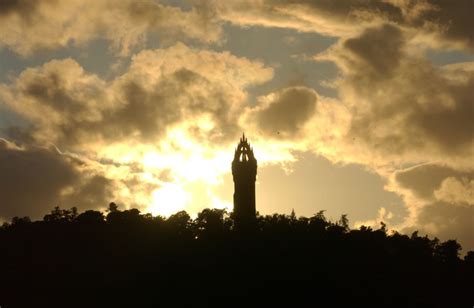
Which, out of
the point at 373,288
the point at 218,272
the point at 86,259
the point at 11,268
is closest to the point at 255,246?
the point at 218,272

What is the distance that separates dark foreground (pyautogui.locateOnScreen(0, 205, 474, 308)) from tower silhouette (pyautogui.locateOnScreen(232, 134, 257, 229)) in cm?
765

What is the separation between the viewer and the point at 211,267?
6694 centimetres

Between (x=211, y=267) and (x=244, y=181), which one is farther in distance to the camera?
(x=244, y=181)

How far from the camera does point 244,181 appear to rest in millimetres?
92250

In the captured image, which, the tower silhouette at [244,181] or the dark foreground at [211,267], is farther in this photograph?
the tower silhouette at [244,181]

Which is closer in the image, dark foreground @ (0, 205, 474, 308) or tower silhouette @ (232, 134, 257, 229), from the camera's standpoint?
dark foreground @ (0, 205, 474, 308)

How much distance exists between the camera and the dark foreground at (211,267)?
66.1 m

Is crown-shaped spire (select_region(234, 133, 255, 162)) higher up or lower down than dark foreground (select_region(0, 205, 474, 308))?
higher up

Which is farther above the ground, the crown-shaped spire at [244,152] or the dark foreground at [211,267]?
the crown-shaped spire at [244,152]

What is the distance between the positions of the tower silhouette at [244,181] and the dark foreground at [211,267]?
25.1ft

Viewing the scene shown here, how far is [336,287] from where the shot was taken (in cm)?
6675

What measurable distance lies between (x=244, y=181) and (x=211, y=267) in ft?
86.5

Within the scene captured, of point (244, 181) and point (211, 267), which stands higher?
point (244, 181)

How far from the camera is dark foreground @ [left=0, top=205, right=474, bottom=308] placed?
66.1 m
